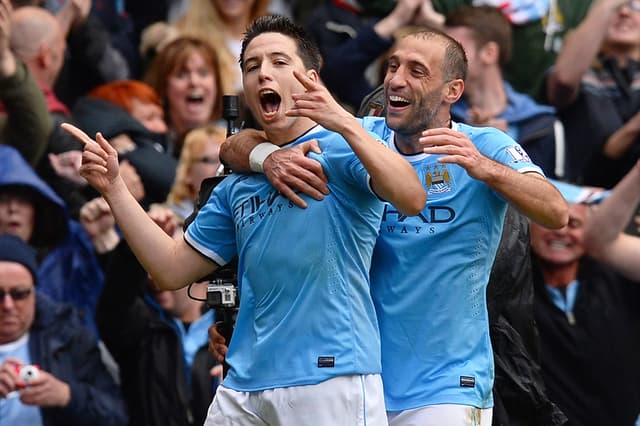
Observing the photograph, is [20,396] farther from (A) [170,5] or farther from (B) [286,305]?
(A) [170,5]

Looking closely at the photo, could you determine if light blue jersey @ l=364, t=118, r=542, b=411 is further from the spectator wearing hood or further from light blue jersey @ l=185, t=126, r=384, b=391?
the spectator wearing hood

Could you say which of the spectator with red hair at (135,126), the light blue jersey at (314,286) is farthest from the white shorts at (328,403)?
the spectator with red hair at (135,126)

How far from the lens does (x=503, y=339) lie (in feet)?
21.4

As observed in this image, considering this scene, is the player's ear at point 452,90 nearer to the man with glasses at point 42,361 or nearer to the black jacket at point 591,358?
the black jacket at point 591,358

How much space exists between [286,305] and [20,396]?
2520mm

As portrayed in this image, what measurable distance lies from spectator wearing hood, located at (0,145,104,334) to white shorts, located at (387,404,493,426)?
10.4 ft

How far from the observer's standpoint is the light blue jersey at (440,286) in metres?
5.75

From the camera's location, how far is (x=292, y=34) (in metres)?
5.80

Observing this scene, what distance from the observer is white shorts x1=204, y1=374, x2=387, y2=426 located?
5.45m

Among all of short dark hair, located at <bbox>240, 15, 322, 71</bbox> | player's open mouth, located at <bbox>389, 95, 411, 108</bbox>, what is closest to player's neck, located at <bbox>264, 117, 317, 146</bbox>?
short dark hair, located at <bbox>240, 15, 322, 71</bbox>

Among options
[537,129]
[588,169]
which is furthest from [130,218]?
[588,169]

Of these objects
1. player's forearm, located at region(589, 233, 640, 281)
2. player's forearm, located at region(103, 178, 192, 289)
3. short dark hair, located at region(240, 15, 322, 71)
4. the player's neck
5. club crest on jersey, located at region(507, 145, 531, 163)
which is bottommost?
player's forearm, located at region(589, 233, 640, 281)

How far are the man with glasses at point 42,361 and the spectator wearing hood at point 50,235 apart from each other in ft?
1.49

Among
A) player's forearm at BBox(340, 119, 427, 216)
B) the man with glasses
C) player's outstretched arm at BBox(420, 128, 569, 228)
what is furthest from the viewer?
the man with glasses
